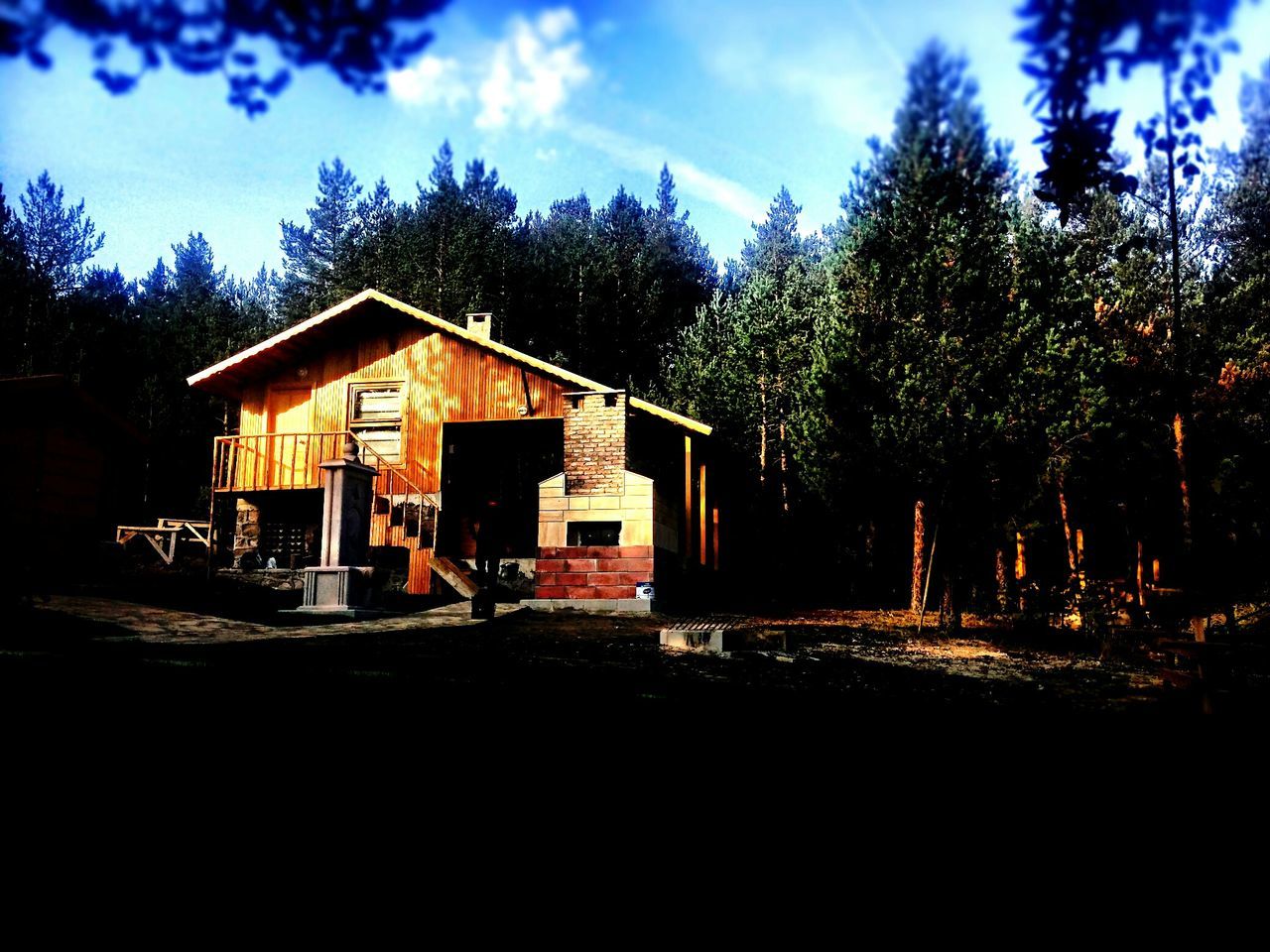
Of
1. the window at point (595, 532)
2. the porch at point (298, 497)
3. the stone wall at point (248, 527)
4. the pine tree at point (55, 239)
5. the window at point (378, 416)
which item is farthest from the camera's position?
the pine tree at point (55, 239)

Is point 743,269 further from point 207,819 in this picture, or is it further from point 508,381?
point 207,819

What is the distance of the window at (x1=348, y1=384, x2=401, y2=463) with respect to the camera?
19906mm

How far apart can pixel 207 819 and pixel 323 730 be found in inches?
46.3

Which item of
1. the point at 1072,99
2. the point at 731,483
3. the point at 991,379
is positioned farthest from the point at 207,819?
the point at 731,483

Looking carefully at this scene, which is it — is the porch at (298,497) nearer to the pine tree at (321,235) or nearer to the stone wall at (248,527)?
the stone wall at (248,527)

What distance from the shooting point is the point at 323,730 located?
4535mm

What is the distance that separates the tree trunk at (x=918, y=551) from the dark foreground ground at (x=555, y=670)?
7275mm

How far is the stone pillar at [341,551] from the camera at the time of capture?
42.4ft

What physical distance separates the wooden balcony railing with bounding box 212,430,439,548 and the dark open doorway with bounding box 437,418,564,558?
0.57 meters

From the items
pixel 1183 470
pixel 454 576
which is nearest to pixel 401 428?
pixel 454 576

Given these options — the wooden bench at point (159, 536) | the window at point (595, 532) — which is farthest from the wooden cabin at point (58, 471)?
the window at point (595, 532)

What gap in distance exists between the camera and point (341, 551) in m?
13.1

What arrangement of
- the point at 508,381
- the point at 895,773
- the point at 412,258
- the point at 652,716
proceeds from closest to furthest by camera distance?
the point at 895,773 → the point at 652,716 → the point at 508,381 → the point at 412,258

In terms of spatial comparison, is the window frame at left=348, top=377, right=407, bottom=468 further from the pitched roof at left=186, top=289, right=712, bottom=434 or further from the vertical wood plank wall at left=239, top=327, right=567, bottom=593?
the pitched roof at left=186, top=289, right=712, bottom=434
